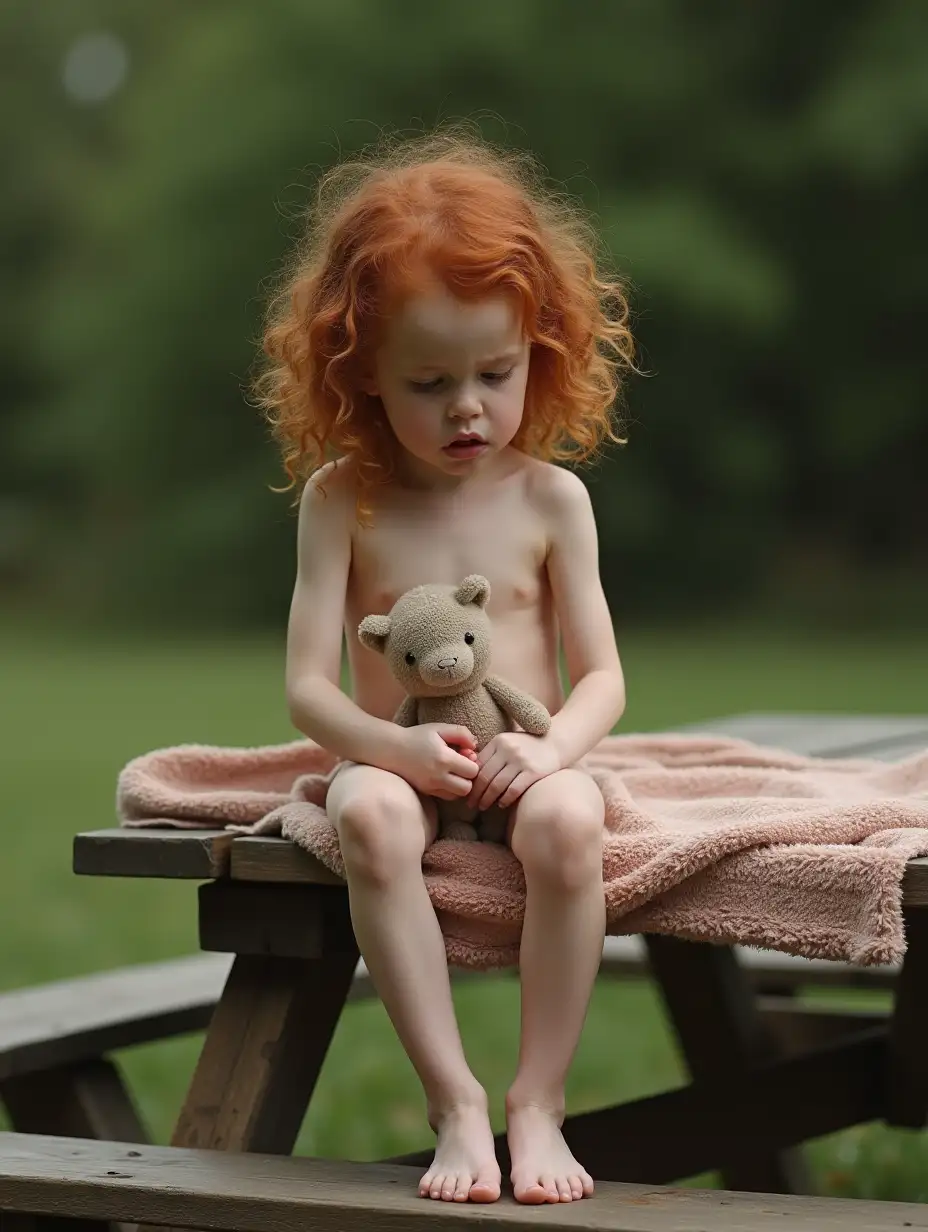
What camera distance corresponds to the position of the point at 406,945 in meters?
1.93

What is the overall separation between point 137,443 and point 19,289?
14.8 ft

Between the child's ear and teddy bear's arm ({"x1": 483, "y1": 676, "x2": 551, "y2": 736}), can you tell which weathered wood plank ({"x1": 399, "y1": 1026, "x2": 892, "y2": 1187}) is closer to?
teddy bear's arm ({"x1": 483, "y1": 676, "x2": 551, "y2": 736})

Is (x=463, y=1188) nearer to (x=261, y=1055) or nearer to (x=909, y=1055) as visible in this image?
(x=261, y=1055)

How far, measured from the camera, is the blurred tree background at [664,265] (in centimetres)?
1978

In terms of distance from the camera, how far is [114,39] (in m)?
27.6

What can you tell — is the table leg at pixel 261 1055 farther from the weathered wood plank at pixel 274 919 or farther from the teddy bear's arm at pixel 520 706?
→ the teddy bear's arm at pixel 520 706

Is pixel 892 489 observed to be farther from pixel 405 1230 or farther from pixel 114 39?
pixel 405 1230

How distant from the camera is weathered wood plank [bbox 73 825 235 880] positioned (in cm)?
212

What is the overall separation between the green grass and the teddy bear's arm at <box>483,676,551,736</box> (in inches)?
67.3

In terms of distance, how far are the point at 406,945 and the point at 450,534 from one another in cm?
49

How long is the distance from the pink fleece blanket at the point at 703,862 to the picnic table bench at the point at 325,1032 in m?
0.05

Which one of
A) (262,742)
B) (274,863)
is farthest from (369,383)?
(262,742)

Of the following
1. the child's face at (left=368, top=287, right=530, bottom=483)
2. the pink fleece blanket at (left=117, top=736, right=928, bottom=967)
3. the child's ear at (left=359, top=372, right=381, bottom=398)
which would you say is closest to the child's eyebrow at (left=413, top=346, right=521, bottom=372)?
the child's face at (left=368, top=287, right=530, bottom=483)

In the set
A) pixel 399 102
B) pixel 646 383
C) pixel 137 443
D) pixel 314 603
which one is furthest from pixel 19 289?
pixel 314 603
